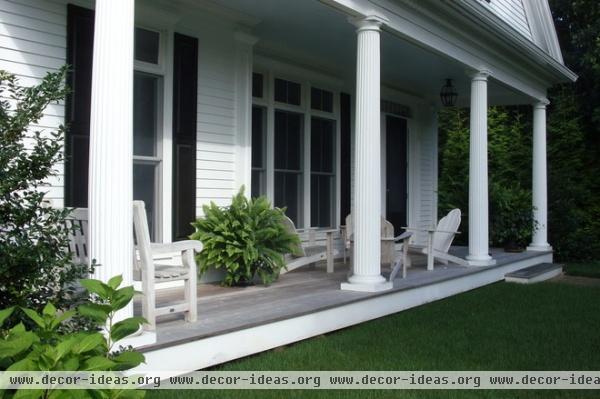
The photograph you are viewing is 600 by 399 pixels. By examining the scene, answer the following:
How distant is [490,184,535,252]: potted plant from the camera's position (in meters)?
10.7

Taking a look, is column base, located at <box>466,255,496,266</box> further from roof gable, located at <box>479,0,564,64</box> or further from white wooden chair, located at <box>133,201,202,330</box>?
white wooden chair, located at <box>133,201,202,330</box>

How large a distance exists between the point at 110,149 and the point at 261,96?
13.7 feet

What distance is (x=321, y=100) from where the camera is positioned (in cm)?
865

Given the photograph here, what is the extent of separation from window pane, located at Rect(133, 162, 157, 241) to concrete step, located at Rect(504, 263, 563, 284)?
5.53 m

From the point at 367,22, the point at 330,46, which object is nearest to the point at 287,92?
the point at 330,46

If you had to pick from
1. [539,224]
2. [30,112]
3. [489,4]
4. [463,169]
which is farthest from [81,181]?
[463,169]

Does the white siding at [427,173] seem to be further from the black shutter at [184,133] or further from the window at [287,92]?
the black shutter at [184,133]

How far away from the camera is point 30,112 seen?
3047 millimetres

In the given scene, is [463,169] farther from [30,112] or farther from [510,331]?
[30,112]

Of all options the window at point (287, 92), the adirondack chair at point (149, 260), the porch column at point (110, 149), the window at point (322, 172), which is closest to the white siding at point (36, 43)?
the adirondack chair at point (149, 260)

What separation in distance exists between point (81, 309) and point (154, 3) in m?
3.83

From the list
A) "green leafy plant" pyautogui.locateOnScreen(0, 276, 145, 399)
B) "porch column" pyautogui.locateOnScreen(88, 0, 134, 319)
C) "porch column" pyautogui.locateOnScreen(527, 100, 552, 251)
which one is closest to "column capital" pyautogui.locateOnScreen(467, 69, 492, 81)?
"porch column" pyautogui.locateOnScreen(527, 100, 552, 251)

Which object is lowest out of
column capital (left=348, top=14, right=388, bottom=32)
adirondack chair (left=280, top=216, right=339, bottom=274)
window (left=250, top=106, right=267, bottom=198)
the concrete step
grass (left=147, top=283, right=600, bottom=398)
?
grass (left=147, top=283, right=600, bottom=398)

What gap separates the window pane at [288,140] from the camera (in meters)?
7.78
